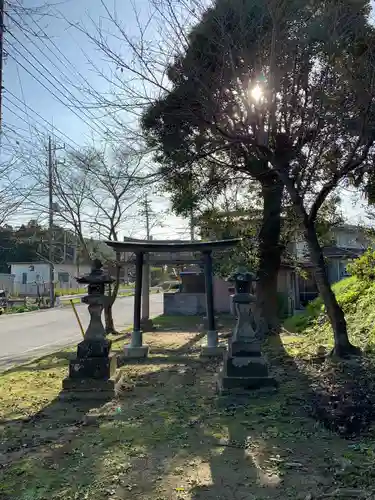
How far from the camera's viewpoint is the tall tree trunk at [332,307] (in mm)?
8727

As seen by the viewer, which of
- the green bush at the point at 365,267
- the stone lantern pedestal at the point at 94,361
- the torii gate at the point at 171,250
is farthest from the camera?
the green bush at the point at 365,267

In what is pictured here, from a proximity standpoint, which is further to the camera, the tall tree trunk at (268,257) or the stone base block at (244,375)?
the tall tree trunk at (268,257)

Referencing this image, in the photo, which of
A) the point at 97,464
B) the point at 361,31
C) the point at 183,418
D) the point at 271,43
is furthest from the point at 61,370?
the point at 361,31

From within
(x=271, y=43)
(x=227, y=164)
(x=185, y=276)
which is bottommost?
(x=185, y=276)

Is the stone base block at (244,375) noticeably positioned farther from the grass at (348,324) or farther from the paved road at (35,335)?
the paved road at (35,335)

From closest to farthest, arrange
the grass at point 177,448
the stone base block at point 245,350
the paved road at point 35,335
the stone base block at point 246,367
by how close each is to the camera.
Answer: the grass at point 177,448 < the stone base block at point 246,367 < the stone base block at point 245,350 < the paved road at point 35,335

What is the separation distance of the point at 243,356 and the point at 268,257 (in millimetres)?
6754

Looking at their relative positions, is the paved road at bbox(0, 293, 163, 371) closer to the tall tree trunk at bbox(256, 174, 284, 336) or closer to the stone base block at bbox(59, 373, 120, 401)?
the stone base block at bbox(59, 373, 120, 401)

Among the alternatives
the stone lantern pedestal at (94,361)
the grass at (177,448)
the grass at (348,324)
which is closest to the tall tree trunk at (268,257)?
the grass at (348,324)

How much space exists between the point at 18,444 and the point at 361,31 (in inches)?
358

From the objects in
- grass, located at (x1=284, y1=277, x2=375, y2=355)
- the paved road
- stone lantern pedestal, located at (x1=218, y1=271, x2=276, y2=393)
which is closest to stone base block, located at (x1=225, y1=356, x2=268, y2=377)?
stone lantern pedestal, located at (x1=218, y1=271, x2=276, y2=393)

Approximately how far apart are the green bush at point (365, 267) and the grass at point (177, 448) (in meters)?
4.70

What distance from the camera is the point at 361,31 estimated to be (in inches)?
336

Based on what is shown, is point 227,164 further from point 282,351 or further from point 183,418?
point 183,418
